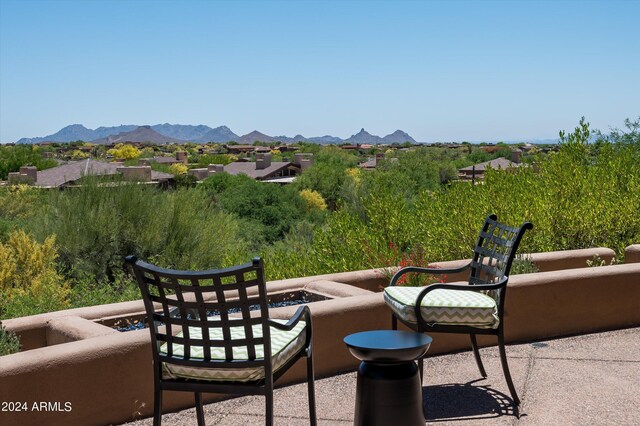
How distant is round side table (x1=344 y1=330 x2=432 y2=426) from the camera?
4395mm

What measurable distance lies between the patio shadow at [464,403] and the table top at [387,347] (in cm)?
94

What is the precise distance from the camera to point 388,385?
4.40 m

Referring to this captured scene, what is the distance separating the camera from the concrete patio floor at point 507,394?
17.5ft

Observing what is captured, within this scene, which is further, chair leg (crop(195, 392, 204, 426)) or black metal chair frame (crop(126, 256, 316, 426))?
chair leg (crop(195, 392, 204, 426))

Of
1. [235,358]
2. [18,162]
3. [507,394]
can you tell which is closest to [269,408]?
[235,358]

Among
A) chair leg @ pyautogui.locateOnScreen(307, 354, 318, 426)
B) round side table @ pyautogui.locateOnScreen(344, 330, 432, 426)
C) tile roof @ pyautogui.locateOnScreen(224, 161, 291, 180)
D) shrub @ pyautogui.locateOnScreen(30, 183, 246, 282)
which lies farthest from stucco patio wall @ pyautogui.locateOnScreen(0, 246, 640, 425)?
tile roof @ pyautogui.locateOnScreen(224, 161, 291, 180)

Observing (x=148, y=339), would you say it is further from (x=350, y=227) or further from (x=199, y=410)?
(x=350, y=227)

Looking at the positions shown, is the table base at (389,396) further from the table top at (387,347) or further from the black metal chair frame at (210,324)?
the black metal chair frame at (210,324)

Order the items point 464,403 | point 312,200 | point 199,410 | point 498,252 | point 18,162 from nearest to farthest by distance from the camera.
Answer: point 199,410
point 464,403
point 498,252
point 312,200
point 18,162

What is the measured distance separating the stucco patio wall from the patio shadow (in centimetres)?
81

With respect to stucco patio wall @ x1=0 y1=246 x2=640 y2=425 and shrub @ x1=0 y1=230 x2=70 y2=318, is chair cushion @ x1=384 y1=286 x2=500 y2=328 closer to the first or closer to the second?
stucco patio wall @ x1=0 y1=246 x2=640 y2=425

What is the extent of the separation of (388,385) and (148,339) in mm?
1802

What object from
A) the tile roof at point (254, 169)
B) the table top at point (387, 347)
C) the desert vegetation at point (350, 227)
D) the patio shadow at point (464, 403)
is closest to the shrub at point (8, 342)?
the desert vegetation at point (350, 227)

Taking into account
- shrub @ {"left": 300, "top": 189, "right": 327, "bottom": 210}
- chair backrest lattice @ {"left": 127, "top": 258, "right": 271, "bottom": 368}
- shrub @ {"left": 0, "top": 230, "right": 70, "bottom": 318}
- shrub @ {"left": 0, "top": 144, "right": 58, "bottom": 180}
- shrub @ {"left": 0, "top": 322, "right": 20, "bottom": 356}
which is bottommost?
shrub @ {"left": 300, "top": 189, "right": 327, "bottom": 210}
